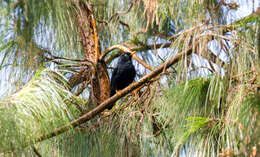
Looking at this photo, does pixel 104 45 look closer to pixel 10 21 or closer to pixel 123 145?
pixel 123 145

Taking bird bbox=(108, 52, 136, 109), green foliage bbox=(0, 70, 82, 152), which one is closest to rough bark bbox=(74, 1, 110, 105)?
green foliage bbox=(0, 70, 82, 152)

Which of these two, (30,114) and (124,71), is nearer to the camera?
(30,114)

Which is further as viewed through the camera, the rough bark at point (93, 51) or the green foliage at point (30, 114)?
the rough bark at point (93, 51)

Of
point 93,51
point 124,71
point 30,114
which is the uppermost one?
point 93,51

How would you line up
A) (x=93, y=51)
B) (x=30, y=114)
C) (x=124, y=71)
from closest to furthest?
1. (x=30, y=114)
2. (x=93, y=51)
3. (x=124, y=71)

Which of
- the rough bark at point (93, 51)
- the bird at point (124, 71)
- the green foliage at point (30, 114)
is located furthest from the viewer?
the bird at point (124, 71)

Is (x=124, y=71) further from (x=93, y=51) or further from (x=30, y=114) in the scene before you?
(x=30, y=114)

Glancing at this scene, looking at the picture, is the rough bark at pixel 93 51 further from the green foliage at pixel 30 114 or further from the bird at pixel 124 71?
the bird at pixel 124 71

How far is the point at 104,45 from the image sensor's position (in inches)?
93.7

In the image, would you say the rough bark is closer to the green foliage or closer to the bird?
the green foliage

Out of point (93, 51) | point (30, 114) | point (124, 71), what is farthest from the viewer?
point (124, 71)

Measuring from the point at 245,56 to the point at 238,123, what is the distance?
0.25 metres

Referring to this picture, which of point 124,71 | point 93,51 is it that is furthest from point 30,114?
point 124,71

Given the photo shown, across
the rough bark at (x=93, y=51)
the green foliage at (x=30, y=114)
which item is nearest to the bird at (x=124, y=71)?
the rough bark at (x=93, y=51)
